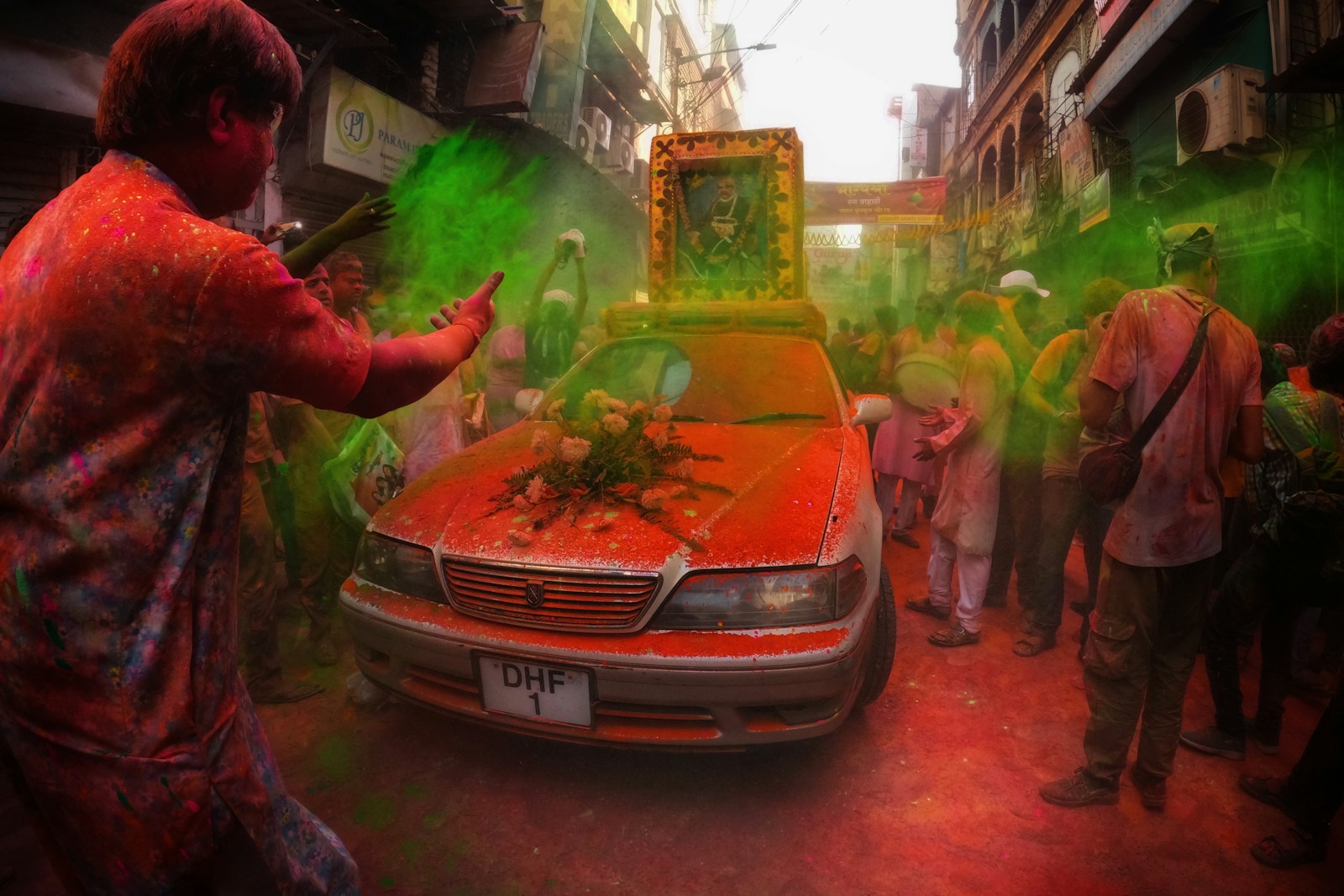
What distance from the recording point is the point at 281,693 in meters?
3.14

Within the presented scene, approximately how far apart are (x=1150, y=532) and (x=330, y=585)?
388cm

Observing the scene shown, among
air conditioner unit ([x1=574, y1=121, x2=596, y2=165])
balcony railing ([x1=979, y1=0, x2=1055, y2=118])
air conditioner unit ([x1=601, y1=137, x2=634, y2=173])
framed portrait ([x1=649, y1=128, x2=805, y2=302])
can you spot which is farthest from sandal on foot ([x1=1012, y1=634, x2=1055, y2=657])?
balcony railing ([x1=979, y1=0, x2=1055, y2=118])

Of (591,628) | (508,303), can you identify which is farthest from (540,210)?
(591,628)

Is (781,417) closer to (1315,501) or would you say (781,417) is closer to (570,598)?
(570,598)

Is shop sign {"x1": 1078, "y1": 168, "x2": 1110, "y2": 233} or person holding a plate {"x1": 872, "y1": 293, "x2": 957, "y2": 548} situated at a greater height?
shop sign {"x1": 1078, "y1": 168, "x2": 1110, "y2": 233}

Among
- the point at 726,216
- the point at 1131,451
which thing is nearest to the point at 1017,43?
the point at 726,216

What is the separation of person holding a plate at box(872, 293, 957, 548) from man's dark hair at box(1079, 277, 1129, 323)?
1248mm

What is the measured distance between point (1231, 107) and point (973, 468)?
22.8 ft

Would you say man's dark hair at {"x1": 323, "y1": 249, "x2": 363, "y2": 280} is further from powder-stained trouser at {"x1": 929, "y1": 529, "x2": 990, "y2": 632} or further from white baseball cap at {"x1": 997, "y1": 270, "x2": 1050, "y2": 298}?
white baseball cap at {"x1": 997, "y1": 270, "x2": 1050, "y2": 298}


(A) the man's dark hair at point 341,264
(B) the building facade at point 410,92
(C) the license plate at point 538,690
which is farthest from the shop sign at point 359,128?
(C) the license plate at point 538,690

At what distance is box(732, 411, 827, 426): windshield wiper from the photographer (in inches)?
131

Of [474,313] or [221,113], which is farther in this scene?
[474,313]

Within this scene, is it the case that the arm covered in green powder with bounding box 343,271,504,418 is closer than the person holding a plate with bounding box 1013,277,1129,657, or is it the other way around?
the arm covered in green powder with bounding box 343,271,504,418

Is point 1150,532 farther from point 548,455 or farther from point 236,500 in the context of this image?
point 236,500
